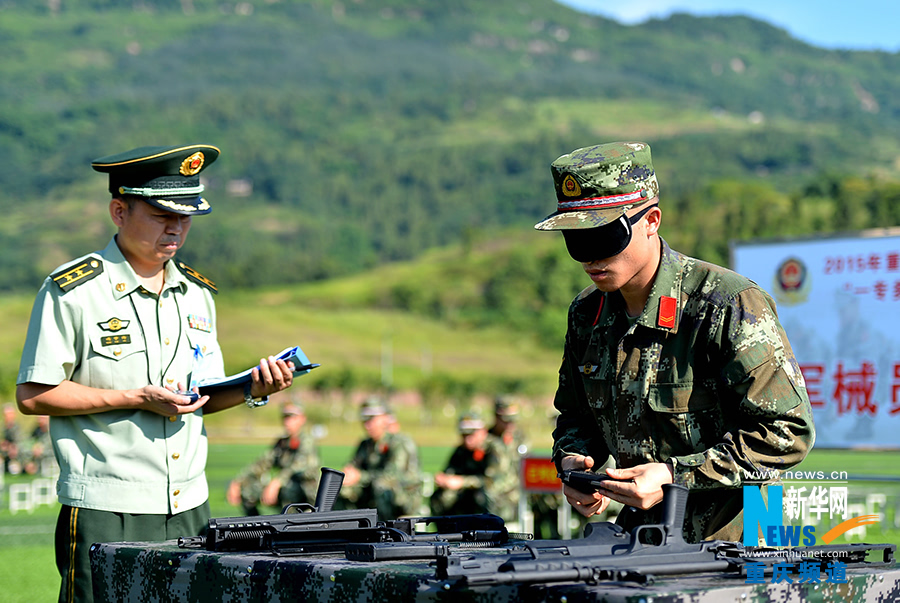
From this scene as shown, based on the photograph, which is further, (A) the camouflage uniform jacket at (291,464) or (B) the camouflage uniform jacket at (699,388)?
(A) the camouflage uniform jacket at (291,464)

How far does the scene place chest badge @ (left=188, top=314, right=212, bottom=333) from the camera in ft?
13.8

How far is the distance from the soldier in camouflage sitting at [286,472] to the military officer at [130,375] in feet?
30.4

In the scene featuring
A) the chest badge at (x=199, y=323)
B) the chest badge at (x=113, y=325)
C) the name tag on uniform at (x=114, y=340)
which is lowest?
the name tag on uniform at (x=114, y=340)

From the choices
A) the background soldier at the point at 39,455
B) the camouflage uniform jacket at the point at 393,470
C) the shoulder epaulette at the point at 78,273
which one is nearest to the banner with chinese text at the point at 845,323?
the camouflage uniform jacket at the point at 393,470

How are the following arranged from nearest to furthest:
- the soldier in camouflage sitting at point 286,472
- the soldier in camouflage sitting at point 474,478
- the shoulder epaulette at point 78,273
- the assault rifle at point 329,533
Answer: the assault rifle at point 329,533
the shoulder epaulette at point 78,273
the soldier in camouflage sitting at point 474,478
the soldier in camouflage sitting at point 286,472

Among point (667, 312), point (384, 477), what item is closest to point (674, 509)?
point (667, 312)

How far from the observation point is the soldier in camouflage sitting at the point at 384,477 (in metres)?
12.7

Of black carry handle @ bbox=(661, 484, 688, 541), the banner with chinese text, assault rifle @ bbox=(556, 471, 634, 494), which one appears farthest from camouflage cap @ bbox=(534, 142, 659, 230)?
the banner with chinese text

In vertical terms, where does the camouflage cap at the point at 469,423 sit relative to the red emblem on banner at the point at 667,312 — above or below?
below

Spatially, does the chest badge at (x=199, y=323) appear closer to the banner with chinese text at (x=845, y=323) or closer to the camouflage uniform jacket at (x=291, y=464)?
the banner with chinese text at (x=845, y=323)

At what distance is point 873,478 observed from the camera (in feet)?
25.7

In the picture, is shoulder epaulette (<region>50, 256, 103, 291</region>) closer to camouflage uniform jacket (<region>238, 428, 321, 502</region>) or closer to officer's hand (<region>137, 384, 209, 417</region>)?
officer's hand (<region>137, 384, 209, 417</region>)

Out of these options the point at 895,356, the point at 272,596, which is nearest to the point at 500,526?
the point at 272,596

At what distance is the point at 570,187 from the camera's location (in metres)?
3.08
